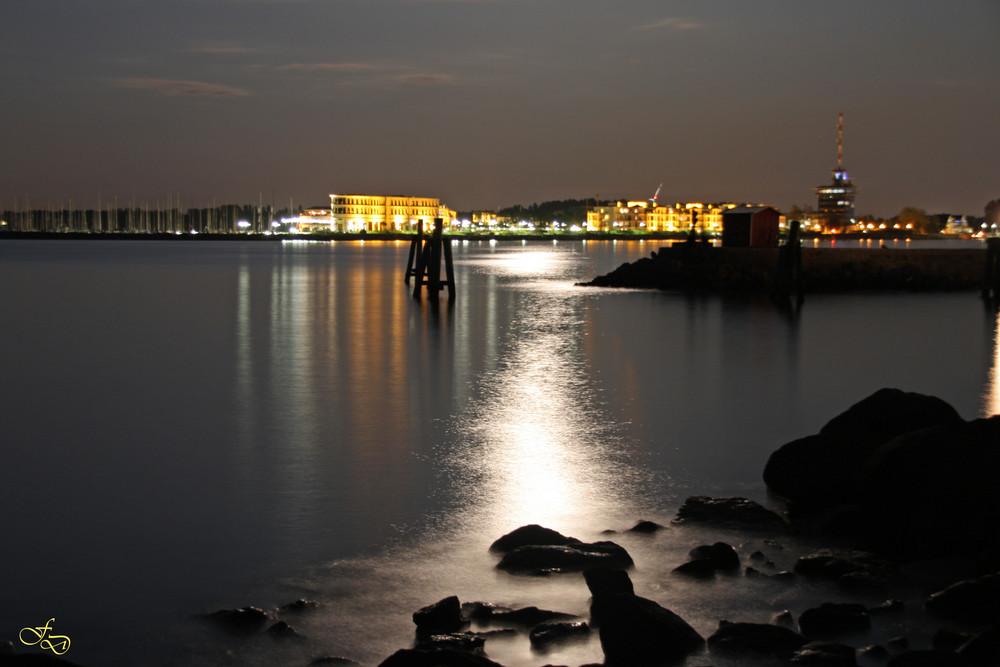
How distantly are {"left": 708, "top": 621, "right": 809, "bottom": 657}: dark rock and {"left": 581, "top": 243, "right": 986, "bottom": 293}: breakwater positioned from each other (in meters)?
26.5

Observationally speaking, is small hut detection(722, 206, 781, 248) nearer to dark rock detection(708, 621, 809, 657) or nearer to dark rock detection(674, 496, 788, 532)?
dark rock detection(674, 496, 788, 532)

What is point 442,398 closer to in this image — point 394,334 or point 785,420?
point 785,420

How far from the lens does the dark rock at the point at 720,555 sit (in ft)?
18.6

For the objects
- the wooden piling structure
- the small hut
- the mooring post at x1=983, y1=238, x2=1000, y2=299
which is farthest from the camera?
the small hut

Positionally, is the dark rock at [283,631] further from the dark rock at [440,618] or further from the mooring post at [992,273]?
the mooring post at [992,273]

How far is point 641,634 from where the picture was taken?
182 inches

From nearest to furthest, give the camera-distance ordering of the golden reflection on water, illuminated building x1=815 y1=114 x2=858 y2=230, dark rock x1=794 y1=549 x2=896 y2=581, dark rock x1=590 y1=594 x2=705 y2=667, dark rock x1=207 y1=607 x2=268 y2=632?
dark rock x1=590 y1=594 x2=705 y2=667, dark rock x1=207 y1=607 x2=268 y2=632, dark rock x1=794 y1=549 x2=896 y2=581, the golden reflection on water, illuminated building x1=815 y1=114 x2=858 y2=230

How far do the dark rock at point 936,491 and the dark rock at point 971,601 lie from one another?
0.57m

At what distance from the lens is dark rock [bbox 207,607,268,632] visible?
4938 mm

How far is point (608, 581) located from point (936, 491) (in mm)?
2243

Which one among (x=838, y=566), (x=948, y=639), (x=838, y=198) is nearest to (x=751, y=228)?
(x=838, y=566)

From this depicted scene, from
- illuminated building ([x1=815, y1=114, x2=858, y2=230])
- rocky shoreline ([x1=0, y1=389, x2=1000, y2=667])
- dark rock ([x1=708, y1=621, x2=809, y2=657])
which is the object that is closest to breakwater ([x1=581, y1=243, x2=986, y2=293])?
rocky shoreline ([x1=0, y1=389, x2=1000, y2=667])

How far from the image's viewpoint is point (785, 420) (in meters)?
10.4

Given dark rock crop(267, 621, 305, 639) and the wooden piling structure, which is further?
the wooden piling structure
